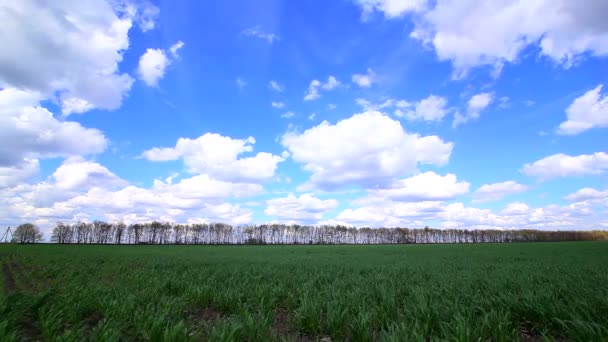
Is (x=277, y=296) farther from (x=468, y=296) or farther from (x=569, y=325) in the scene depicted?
(x=569, y=325)

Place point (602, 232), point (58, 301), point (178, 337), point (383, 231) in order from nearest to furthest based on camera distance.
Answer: point (178, 337) < point (58, 301) < point (602, 232) < point (383, 231)

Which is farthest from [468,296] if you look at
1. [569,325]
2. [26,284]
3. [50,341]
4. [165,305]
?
[26,284]

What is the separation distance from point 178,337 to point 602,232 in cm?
22898

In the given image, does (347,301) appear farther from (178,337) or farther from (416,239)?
(416,239)

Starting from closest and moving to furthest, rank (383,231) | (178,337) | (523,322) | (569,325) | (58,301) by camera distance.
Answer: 1. (178,337)
2. (569,325)
3. (523,322)
4. (58,301)
5. (383,231)

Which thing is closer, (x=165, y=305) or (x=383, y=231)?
(x=165, y=305)

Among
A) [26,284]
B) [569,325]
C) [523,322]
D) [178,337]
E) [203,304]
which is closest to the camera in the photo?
[178,337]

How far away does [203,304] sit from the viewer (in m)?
9.10

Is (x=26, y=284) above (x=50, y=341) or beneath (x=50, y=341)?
beneath

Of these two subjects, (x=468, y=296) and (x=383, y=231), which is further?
(x=383, y=231)

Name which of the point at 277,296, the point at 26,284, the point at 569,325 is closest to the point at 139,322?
the point at 277,296

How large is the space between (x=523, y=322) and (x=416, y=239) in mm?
181579

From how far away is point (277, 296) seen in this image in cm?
950

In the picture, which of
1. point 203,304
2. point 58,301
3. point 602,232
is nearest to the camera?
point 58,301
